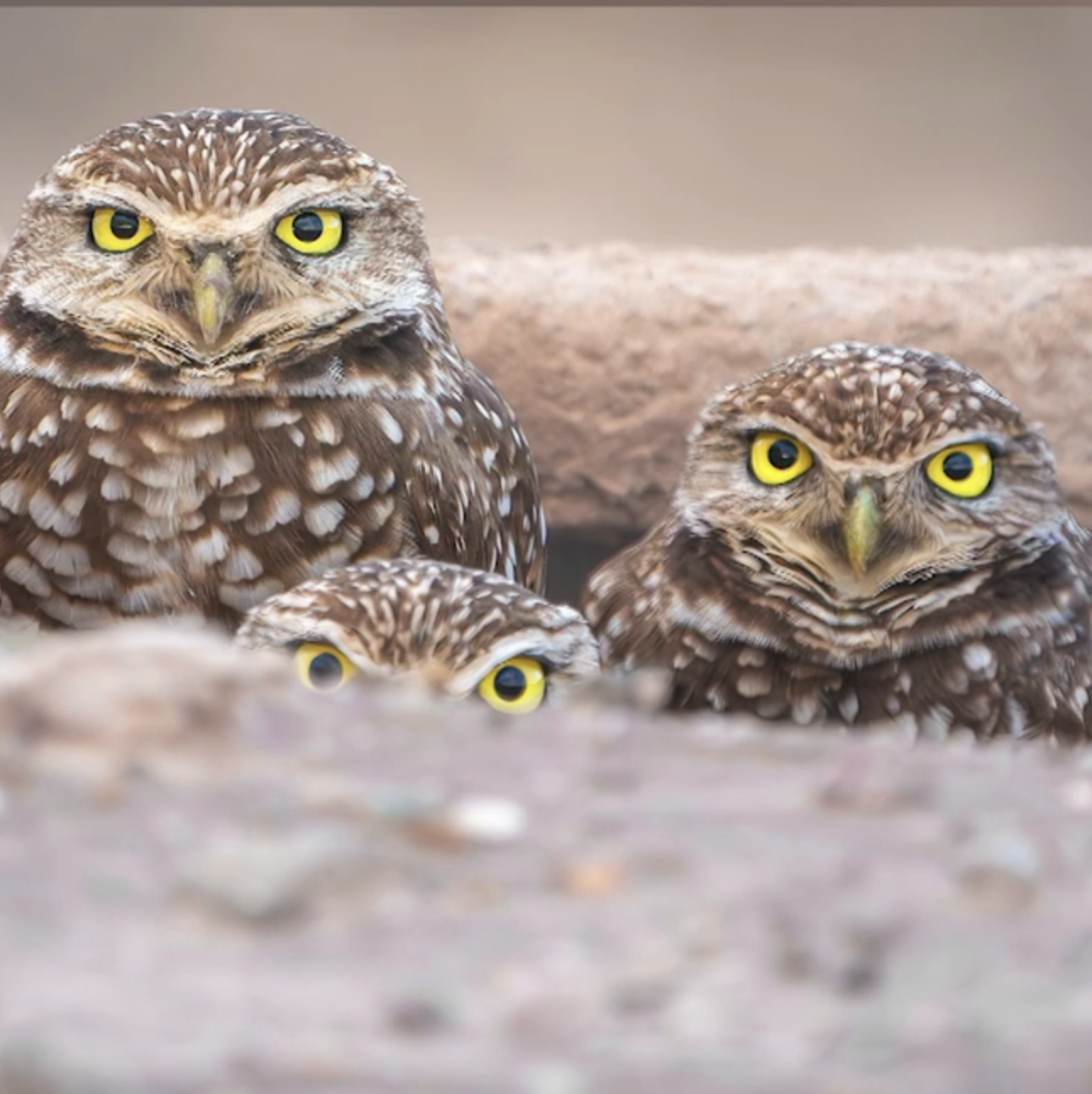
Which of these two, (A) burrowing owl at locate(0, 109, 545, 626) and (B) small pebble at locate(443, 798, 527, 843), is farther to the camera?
(A) burrowing owl at locate(0, 109, 545, 626)

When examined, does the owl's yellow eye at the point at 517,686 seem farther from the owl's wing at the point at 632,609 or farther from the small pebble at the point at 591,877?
the small pebble at the point at 591,877

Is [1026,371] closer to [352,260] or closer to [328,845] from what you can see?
[352,260]

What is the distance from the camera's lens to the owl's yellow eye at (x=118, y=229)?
338 centimetres

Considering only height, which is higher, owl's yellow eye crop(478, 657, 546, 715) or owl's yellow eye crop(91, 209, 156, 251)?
owl's yellow eye crop(91, 209, 156, 251)

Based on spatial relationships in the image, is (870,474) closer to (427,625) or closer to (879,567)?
(879,567)

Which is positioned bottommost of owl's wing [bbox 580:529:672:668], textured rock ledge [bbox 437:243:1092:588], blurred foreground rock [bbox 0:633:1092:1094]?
blurred foreground rock [bbox 0:633:1092:1094]

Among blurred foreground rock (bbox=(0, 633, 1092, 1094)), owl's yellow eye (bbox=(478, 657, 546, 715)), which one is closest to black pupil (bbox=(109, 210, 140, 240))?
owl's yellow eye (bbox=(478, 657, 546, 715))

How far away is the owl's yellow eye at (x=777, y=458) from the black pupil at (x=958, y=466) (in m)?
0.22

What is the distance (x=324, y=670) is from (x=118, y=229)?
876mm

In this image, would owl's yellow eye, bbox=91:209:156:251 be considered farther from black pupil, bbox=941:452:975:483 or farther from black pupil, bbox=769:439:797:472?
black pupil, bbox=941:452:975:483

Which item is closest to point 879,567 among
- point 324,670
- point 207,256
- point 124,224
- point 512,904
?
point 324,670

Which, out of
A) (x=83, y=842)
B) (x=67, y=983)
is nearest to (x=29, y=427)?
(x=83, y=842)

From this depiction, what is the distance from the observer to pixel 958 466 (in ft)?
11.2

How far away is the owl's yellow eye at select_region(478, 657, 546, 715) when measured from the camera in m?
3.09
